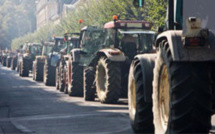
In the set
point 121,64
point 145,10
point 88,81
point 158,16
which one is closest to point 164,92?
point 121,64

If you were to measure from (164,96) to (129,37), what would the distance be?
9.00 meters

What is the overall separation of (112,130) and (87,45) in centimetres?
838

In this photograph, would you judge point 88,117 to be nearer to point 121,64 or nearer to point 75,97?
point 121,64

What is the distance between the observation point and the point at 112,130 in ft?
32.1

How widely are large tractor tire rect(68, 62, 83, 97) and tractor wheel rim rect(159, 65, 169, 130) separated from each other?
1157 cm

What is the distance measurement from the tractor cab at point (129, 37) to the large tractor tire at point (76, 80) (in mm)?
2481

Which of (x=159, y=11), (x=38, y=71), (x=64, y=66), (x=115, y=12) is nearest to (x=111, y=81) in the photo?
(x=64, y=66)

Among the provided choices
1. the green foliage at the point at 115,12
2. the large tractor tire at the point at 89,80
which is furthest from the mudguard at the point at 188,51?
the green foliage at the point at 115,12

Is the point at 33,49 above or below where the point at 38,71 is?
above

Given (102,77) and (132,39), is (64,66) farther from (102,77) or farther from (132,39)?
(132,39)

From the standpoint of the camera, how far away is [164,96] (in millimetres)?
7234

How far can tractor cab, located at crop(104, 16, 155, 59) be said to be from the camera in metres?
15.9

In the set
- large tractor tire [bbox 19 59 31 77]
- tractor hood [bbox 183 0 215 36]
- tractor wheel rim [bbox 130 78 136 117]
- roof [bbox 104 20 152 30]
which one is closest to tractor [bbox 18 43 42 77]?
large tractor tire [bbox 19 59 31 77]

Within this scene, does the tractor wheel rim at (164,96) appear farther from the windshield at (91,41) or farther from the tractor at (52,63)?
the tractor at (52,63)
